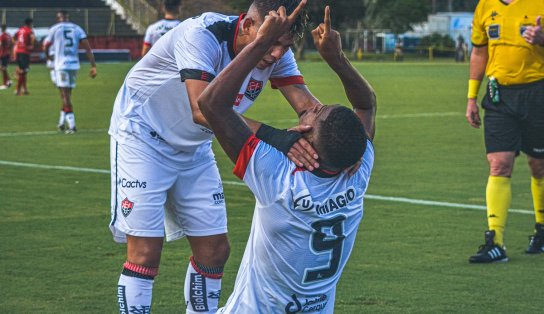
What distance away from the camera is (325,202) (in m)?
4.79

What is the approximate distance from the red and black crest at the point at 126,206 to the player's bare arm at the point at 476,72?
14.6 ft

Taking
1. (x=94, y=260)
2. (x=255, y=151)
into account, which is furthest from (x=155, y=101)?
(x=94, y=260)

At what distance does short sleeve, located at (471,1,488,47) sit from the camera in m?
10.1

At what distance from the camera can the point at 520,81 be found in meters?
9.99

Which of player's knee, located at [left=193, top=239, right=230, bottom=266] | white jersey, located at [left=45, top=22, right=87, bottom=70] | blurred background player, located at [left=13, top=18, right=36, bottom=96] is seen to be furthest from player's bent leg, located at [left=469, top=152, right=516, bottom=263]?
blurred background player, located at [left=13, top=18, right=36, bottom=96]

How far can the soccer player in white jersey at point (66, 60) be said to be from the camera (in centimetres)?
2211

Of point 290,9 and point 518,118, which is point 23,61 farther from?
point 290,9

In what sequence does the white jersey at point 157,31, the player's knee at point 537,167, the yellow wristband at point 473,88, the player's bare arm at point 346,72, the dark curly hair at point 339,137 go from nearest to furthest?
1. the dark curly hair at point 339,137
2. the player's bare arm at point 346,72
3. the player's knee at point 537,167
4. the yellow wristband at point 473,88
5. the white jersey at point 157,31

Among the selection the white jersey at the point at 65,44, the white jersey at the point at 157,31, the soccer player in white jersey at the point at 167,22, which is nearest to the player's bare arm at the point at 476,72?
the soccer player in white jersey at the point at 167,22

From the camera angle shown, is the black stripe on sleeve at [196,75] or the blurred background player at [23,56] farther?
the blurred background player at [23,56]

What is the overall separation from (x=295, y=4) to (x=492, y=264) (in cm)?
461

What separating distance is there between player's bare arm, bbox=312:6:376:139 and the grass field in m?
2.61

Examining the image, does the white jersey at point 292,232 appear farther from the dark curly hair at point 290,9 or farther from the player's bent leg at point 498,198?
the player's bent leg at point 498,198

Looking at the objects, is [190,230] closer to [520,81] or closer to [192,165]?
[192,165]
